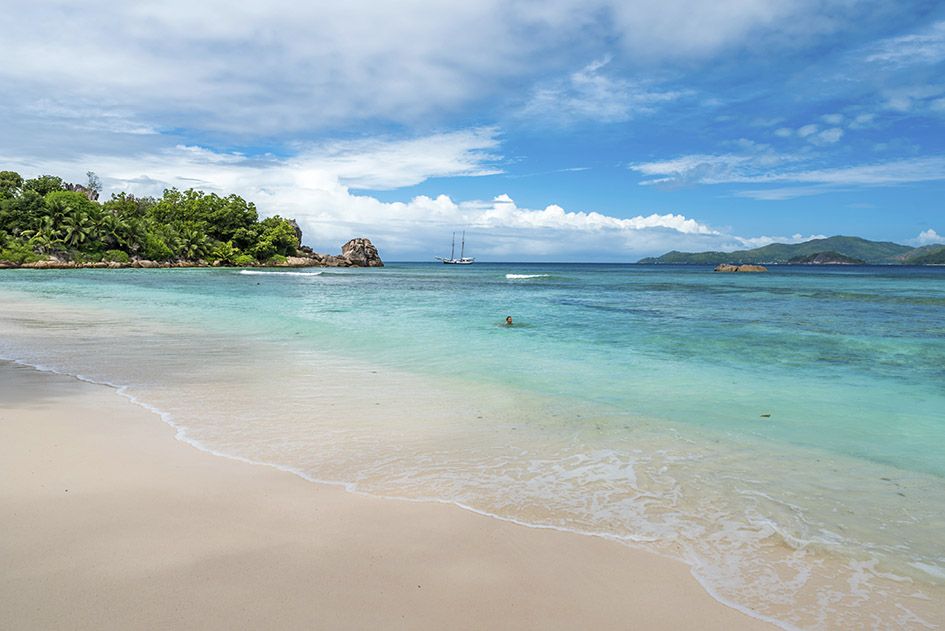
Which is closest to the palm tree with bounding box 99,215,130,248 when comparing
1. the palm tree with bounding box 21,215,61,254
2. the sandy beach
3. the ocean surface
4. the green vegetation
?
the green vegetation

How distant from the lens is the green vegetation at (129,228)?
63.1 metres

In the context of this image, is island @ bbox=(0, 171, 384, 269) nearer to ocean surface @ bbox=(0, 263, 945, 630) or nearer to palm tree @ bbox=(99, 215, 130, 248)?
palm tree @ bbox=(99, 215, 130, 248)

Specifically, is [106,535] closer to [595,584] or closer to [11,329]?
[595,584]

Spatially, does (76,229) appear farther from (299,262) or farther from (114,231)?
(299,262)

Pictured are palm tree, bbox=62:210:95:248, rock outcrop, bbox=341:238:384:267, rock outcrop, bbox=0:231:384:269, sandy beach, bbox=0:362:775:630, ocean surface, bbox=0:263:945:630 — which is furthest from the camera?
rock outcrop, bbox=341:238:384:267

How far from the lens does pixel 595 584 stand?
2.56 meters

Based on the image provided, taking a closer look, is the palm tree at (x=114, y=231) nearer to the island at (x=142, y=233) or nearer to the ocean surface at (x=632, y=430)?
the island at (x=142, y=233)

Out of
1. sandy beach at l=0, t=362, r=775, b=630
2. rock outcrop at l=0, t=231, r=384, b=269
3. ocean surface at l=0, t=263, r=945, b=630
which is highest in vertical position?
rock outcrop at l=0, t=231, r=384, b=269

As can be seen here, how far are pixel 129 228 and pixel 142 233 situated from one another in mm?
2350

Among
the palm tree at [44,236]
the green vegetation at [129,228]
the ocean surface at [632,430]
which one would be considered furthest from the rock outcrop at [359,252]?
the ocean surface at [632,430]

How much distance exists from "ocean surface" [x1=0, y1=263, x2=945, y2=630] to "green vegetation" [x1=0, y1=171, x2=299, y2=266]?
64.8m

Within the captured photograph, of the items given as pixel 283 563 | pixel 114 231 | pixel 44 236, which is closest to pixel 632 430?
pixel 283 563

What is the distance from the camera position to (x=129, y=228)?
69938 mm

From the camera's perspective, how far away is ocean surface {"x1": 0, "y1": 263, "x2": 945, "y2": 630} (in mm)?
2973
